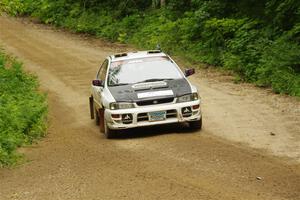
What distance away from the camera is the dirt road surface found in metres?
8.77

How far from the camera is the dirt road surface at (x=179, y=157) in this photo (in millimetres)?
8773

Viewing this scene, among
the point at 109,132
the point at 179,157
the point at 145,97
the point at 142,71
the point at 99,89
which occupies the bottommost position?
the point at 109,132

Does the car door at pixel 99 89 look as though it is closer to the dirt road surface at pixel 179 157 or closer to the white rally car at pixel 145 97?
the white rally car at pixel 145 97

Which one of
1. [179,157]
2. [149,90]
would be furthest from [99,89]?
[179,157]

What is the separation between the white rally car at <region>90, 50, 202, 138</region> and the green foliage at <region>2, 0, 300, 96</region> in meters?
2.91

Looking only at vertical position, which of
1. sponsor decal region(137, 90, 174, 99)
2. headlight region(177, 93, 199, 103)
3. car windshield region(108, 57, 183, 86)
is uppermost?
car windshield region(108, 57, 183, 86)

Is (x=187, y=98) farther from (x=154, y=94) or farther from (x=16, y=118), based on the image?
(x=16, y=118)

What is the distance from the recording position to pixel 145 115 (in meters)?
13.3

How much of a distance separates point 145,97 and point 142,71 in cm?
124

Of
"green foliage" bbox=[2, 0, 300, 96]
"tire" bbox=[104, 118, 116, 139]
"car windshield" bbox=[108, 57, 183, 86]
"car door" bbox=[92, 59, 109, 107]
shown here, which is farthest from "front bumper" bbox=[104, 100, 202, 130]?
"green foliage" bbox=[2, 0, 300, 96]

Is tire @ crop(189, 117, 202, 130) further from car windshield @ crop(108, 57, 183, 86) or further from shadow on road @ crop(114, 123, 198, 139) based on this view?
car windshield @ crop(108, 57, 183, 86)

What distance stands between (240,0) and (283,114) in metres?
11.8

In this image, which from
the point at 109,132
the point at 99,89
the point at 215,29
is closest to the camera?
the point at 109,132

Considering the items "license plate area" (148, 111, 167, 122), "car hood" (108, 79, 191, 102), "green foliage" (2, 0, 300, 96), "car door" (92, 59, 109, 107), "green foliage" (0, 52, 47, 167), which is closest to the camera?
"green foliage" (0, 52, 47, 167)
